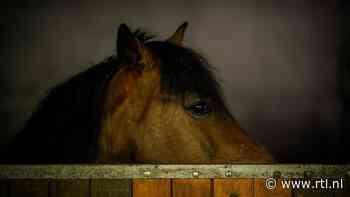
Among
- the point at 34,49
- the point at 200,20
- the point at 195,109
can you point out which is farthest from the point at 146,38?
the point at 34,49

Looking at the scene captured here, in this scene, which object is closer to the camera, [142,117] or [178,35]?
[142,117]

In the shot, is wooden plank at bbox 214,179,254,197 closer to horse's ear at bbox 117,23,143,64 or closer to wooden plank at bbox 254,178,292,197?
wooden plank at bbox 254,178,292,197

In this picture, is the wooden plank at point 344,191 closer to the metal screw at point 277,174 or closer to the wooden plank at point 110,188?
the metal screw at point 277,174

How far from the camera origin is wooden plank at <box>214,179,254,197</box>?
169 centimetres

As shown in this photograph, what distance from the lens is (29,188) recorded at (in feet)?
5.58

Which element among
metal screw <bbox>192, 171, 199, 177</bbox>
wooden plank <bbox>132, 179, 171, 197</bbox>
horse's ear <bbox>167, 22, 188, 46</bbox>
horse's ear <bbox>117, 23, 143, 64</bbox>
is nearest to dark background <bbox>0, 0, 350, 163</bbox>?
horse's ear <bbox>167, 22, 188, 46</bbox>

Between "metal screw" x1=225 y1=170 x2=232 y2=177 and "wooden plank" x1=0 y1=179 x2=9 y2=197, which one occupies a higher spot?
"metal screw" x1=225 y1=170 x2=232 y2=177

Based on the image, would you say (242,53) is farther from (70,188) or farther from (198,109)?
(70,188)

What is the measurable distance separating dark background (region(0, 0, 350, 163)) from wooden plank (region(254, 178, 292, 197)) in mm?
149

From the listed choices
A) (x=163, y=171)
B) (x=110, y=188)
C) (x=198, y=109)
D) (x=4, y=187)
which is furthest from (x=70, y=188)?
(x=198, y=109)

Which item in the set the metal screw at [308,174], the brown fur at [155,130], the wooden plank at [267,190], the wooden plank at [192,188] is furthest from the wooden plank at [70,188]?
the metal screw at [308,174]

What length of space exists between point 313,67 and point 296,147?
1.30 feet

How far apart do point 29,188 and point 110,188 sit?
0.36m

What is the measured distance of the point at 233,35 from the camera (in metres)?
1.86
